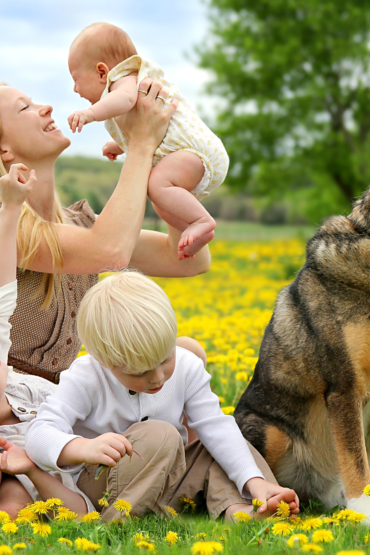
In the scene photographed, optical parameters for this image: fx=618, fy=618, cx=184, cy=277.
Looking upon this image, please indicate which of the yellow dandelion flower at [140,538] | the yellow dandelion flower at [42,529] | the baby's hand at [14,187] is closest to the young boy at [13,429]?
the baby's hand at [14,187]

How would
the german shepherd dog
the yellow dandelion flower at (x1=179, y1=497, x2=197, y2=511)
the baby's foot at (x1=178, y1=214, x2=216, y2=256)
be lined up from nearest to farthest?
the yellow dandelion flower at (x1=179, y1=497, x2=197, y2=511) < the german shepherd dog < the baby's foot at (x1=178, y1=214, x2=216, y2=256)

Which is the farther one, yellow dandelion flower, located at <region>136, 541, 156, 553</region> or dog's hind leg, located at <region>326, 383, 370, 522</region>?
dog's hind leg, located at <region>326, 383, 370, 522</region>

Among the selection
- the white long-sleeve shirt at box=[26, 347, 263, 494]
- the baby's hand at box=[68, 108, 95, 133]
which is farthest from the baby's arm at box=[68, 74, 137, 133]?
the white long-sleeve shirt at box=[26, 347, 263, 494]

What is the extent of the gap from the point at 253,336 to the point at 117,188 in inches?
111

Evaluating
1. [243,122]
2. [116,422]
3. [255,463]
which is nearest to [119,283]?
[116,422]

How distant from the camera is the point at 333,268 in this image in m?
2.96

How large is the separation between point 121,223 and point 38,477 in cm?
123

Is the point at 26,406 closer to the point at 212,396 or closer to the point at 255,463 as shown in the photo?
the point at 212,396

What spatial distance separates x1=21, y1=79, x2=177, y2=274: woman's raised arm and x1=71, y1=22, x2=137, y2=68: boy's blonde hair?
230mm

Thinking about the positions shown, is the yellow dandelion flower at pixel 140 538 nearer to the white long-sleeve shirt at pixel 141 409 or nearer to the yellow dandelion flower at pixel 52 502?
the yellow dandelion flower at pixel 52 502

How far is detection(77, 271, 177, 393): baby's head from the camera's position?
2.40 metres

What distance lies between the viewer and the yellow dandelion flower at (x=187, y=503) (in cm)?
269

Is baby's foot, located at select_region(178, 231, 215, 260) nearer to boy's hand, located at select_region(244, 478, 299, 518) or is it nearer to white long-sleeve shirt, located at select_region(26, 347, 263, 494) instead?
white long-sleeve shirt, located at select_region(26, 347, 263, 494)

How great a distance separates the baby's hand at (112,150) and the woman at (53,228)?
26 cm
